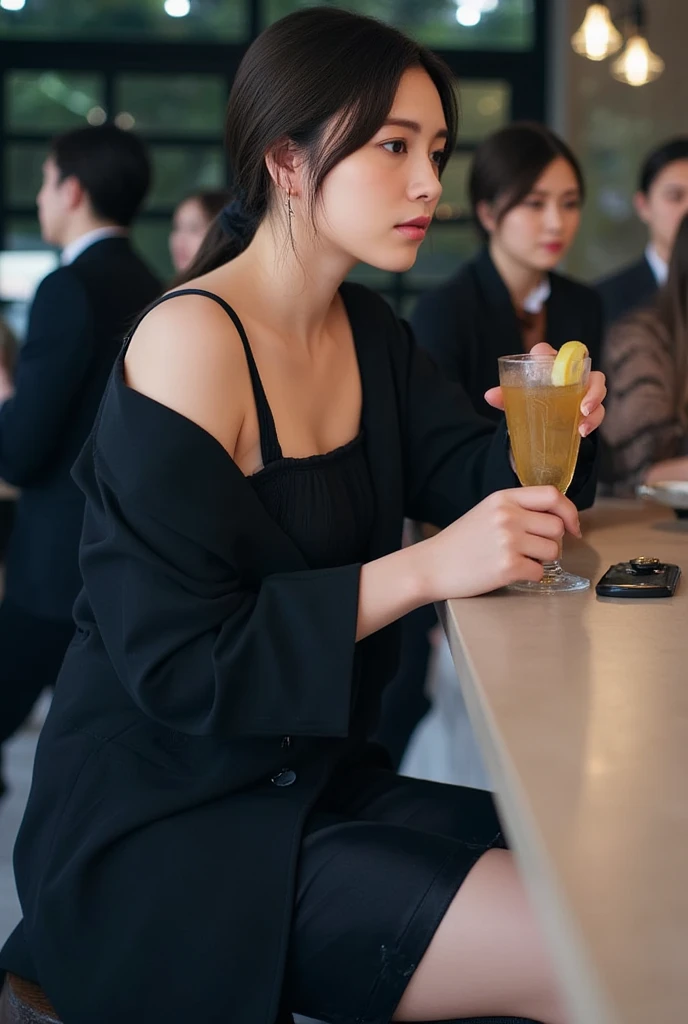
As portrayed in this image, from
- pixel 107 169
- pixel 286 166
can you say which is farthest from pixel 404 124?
pixel 107 169

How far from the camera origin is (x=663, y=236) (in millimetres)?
4152

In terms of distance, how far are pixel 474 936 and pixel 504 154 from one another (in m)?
2.32

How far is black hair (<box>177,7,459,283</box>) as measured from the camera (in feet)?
4.26

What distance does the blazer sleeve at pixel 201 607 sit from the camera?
109cm

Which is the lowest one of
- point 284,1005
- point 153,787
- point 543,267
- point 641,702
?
point 284,1005

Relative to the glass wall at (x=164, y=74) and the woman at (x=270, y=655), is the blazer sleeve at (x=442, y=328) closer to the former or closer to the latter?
the woman at (x=270, y=655)

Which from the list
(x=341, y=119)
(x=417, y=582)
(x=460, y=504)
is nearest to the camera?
(x=417, y=582)

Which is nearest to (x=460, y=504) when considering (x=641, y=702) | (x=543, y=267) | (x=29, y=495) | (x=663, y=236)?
(x=641, y=702)

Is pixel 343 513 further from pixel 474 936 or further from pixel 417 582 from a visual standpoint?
pixel 474 936

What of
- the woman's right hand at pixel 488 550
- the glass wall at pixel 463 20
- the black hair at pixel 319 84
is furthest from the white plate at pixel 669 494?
the glass wall at pixel 463 20

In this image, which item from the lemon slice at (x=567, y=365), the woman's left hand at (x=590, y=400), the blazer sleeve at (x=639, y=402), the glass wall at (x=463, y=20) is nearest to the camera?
the lemon slice at (x=567, y=365)

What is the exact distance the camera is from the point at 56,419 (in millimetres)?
2453

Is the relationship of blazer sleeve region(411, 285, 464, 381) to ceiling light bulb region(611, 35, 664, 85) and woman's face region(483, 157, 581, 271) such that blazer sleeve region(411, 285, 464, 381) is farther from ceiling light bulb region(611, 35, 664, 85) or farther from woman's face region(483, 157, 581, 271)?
ceiling light bulb region(611, 35, 664, 85)

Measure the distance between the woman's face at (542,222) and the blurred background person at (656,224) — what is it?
964mm
